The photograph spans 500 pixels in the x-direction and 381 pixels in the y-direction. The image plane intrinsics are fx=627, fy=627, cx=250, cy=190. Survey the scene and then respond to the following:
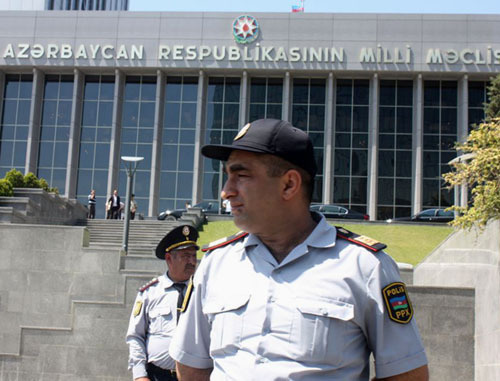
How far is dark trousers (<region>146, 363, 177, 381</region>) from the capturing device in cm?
529

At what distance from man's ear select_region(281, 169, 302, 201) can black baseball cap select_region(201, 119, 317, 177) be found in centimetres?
4

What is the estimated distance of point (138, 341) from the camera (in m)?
5.50

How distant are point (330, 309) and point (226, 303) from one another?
437mm

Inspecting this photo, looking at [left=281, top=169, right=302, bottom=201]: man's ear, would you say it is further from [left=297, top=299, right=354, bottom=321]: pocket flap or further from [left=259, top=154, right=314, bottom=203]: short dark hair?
[left=297, top=299, right=354, bottom=321]: pocket flap

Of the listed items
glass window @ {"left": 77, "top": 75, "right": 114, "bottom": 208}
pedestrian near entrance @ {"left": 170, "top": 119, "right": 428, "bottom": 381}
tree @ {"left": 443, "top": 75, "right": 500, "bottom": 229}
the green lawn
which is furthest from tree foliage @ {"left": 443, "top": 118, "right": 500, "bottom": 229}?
glass window @ {"left": 77, "top": 75, "right": 114, "bottom": 208}

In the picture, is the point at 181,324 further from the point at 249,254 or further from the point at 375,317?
the point at 375,317

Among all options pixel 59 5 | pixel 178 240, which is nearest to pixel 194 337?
pixel 178 240

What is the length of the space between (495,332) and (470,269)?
1.59 meters

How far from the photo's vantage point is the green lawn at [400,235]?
21.7 metres

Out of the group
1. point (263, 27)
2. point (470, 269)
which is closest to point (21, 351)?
point (470, 269)

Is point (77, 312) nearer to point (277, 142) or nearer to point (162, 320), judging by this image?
point (162, 320)

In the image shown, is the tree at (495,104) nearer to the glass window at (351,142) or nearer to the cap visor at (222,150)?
the glass window at (351,142)

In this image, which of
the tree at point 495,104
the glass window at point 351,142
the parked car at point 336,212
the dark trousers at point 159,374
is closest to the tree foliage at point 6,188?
the dark trousers at point 159,374

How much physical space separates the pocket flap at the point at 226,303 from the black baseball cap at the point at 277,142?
0.59m
